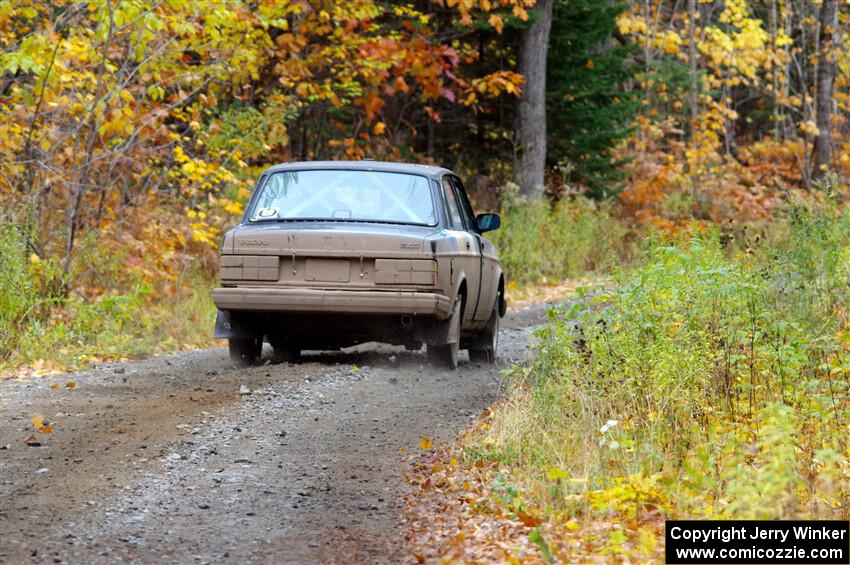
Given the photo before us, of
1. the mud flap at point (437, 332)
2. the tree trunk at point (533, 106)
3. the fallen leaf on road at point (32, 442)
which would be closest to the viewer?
the fallen leaf on road at point (32, 442)

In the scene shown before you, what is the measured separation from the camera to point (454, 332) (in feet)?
35.7

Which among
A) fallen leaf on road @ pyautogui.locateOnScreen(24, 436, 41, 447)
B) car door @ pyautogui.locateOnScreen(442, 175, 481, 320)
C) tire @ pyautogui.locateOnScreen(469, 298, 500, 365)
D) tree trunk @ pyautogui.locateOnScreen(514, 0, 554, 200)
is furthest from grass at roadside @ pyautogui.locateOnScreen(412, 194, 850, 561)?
tree trunk @ pyautogui.locateOnScreen(514, 0, 554, 200)

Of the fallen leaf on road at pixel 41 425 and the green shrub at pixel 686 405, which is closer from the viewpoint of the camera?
the green shrub at pixel 686 405

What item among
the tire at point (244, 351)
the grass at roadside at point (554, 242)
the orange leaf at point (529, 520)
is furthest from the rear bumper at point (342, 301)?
the grass at roadside at point (554, 242)

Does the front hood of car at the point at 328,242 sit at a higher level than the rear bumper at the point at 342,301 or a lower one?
higher

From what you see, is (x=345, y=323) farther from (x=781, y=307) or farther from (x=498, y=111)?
(x=498, y=111)

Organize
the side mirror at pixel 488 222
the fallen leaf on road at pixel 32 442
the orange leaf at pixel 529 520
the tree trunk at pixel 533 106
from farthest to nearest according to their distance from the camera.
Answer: the tree trunk at pixel 533 106, the side mirror at pixel 488 222, the fallen leaf on road at pixel 32 442, the orange leaf at pixel 529 520

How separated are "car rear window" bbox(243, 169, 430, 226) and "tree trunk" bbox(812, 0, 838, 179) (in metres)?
18.9

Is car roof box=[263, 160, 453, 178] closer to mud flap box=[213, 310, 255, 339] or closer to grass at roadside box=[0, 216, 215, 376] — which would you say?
mud flap box=[213, 310, 255, 339]

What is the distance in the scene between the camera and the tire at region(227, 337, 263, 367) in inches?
441

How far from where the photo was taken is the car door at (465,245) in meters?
10.9

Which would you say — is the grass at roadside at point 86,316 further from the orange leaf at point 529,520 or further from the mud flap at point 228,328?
the orange leaf at point 529,520

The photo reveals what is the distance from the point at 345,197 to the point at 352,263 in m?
0.91

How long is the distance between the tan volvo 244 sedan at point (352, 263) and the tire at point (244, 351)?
0.04 feet
